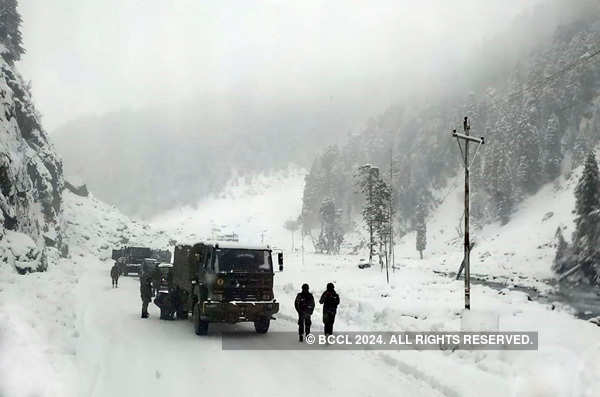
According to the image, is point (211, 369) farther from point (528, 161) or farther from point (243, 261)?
point (528, 161)

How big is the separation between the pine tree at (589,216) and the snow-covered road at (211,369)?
5304 cm

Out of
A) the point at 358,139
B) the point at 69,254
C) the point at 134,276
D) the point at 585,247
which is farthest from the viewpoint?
the point at 358,139

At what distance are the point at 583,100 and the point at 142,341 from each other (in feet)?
392

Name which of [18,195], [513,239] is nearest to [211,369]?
[18,195]

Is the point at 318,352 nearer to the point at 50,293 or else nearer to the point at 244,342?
the point at 244,342

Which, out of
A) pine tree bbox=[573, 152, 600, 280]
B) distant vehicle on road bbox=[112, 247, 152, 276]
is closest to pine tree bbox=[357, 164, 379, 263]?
pine tree bbox=[573, 152, 600, 280]

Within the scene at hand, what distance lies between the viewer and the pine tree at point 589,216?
2152 inches

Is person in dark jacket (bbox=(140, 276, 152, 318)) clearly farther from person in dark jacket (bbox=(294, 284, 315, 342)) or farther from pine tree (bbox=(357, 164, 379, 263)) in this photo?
pine tree (bbox=(357, 164, 379, 263))

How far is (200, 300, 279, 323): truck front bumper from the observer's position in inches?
571

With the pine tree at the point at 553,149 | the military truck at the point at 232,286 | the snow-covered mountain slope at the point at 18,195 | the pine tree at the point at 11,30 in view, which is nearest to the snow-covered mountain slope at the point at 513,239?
the pine tree at the point at 553,149

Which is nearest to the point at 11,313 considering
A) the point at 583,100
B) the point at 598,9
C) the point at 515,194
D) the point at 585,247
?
the point at 585,247

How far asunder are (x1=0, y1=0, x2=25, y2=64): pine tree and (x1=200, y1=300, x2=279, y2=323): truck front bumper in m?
56.6

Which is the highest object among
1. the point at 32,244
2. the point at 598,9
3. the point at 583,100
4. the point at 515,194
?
the point at 598,9

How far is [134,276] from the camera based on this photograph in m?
44.8
